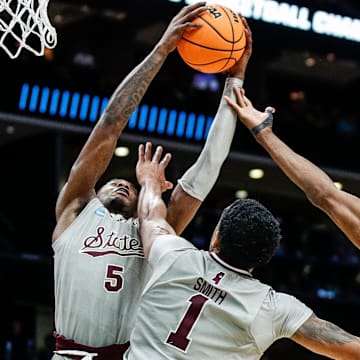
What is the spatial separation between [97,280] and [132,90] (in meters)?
0.92

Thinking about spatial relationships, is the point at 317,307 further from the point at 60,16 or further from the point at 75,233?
the point at 75,233

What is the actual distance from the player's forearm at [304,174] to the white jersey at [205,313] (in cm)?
46

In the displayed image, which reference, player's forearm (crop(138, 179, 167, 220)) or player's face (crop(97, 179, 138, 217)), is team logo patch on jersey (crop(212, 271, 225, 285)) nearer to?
player's forearm (crop(138, 179, 167, 220))

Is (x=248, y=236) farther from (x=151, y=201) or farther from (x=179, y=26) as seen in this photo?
(x=179, y=26)

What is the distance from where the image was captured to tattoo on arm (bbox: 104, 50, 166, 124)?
4.45 m

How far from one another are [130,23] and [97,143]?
12499 millimetres

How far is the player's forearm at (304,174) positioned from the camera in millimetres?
3803

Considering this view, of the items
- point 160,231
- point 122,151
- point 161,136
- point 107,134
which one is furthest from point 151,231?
point 122,151

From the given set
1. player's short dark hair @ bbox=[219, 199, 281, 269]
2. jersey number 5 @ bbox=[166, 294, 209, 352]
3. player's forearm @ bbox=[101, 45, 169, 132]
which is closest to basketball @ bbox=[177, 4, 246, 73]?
player's forearm @ bbox=[101, 45, 169, 132]

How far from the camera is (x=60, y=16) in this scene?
16281 mm

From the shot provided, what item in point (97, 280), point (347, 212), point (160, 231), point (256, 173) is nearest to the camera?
point (347, 212)

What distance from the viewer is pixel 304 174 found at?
3.87 meters

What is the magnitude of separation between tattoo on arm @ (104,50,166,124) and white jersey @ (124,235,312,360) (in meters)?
1.04

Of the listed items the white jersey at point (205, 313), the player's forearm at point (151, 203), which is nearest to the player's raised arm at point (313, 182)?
the white jersey at point (205, 313)
